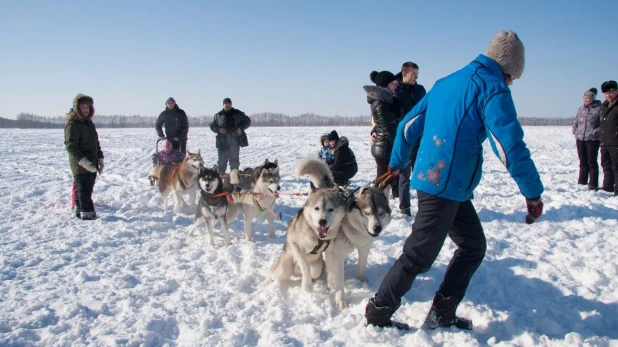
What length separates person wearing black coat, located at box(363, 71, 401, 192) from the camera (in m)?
4.66

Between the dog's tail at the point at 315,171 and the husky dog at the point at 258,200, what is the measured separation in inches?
46.7

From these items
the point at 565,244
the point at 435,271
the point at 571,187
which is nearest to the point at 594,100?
the point at 571,187

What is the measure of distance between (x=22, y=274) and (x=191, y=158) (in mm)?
3145

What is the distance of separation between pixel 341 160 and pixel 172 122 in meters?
4.06

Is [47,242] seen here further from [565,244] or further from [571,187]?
[571,187]

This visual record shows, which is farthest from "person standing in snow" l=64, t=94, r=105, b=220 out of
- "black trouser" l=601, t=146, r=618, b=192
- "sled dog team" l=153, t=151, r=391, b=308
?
"black trouser" l=601, t=146, r=618, b=192

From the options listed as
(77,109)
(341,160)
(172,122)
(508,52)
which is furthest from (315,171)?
(172,122)

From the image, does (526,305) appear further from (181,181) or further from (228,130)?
(228,130)

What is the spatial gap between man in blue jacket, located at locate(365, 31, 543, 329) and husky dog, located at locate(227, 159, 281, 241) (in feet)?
8.59

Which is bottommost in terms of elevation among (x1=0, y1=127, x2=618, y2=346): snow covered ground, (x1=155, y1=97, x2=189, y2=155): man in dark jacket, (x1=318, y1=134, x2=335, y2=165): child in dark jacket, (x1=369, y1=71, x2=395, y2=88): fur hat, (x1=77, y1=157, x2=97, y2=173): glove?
(x1=0, y1=127, x2=618, y2=346): snow covered ground

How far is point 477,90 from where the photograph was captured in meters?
1.91

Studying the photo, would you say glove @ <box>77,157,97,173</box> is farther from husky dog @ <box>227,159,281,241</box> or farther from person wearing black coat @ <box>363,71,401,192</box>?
person wearing black coat @ <box>363,71,401,192</box>

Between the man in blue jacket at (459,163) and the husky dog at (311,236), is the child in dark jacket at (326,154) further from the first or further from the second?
the man in blue jacket at (459,163)

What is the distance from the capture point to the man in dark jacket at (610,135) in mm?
6160
